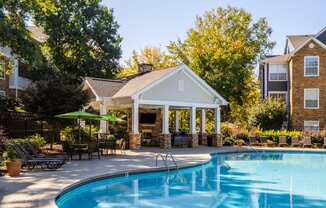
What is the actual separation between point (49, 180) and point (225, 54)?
27.7 metres

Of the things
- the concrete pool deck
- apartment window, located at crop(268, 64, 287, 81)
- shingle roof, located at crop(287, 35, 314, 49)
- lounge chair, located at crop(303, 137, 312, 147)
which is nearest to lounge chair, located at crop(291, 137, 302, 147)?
lounge chair, located at crop(303, 137, 312, 147)

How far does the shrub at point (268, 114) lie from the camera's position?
37156 millimetres

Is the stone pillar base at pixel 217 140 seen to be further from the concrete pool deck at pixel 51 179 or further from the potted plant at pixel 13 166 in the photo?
the potted plant at pixel 13 166

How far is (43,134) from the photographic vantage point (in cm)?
2934

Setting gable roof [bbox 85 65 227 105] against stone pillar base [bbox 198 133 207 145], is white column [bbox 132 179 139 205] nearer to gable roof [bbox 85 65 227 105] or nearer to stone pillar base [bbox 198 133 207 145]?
gable roof [bbox 85 65 227 105]

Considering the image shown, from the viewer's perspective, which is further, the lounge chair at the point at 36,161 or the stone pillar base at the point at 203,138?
the stone pillar base at the point at 203,138

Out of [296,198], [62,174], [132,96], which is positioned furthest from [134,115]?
[296,198]

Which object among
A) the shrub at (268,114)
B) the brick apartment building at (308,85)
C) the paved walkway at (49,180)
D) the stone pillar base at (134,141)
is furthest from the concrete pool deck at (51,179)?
the brick apartment building at (308,85)

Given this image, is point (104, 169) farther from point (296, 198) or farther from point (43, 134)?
point (43, 134)

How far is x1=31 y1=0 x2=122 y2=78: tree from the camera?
40531mm

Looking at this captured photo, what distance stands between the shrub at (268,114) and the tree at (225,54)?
7.06ft

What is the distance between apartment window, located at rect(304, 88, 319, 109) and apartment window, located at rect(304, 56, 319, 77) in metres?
1.56

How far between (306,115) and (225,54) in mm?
9869

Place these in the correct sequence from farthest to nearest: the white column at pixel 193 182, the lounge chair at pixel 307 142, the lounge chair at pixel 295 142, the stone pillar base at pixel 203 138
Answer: the lounge chair at pixel 295 142
the stone pillar base at pixel 203 138
the lounge chair at pixel 307 142
the white column at pixel 193 182
